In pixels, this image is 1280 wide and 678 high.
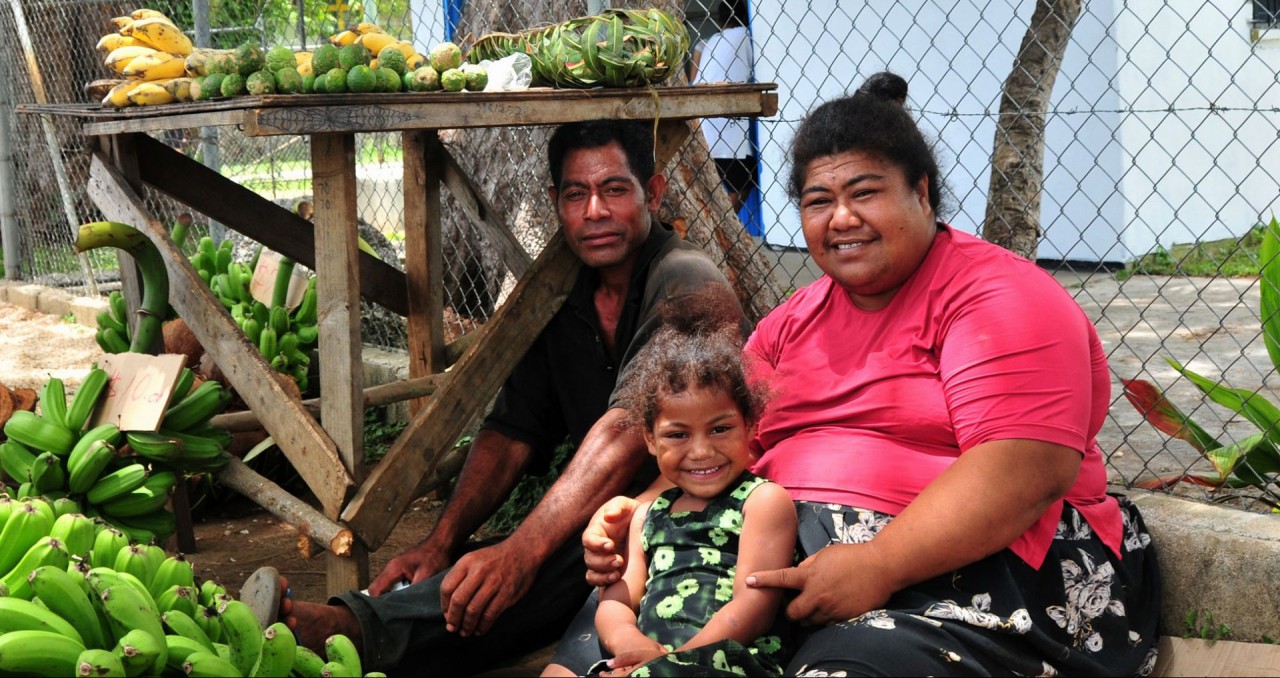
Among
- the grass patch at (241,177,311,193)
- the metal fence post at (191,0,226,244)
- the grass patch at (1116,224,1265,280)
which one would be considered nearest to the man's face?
the metal fence post at (191,0,226,244)

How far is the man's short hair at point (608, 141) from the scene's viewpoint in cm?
346

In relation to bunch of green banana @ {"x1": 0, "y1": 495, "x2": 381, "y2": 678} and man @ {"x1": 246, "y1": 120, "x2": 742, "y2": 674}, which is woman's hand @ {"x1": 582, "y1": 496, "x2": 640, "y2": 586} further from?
bunch of green banana @ {"x1": 0, "y1": 495, "x2": 381, "y2": 678}

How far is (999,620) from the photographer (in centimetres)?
231

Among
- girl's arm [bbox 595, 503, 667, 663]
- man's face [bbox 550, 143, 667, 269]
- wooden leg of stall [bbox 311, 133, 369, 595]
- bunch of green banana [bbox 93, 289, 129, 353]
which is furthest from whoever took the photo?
bunch of green banana [bbox 93, 289, 129, 353]

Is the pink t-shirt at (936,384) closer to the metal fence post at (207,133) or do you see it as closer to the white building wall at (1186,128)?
the metal fence post at (207,133)

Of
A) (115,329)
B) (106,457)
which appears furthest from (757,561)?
(115,329)

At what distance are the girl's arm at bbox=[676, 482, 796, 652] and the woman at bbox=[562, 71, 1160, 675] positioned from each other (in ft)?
0.17

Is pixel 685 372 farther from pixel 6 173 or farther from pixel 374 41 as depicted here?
pixel 6 173

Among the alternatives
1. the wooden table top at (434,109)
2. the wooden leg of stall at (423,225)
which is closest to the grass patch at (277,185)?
the wooden leg of stall at (423,225)

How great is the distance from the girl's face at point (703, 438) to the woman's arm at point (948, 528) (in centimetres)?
30

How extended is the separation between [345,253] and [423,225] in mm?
1011

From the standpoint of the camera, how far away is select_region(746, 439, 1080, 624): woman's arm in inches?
90.3

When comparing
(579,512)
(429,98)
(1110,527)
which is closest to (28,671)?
(579,512)

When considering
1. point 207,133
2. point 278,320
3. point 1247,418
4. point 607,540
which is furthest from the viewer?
point 207,133
